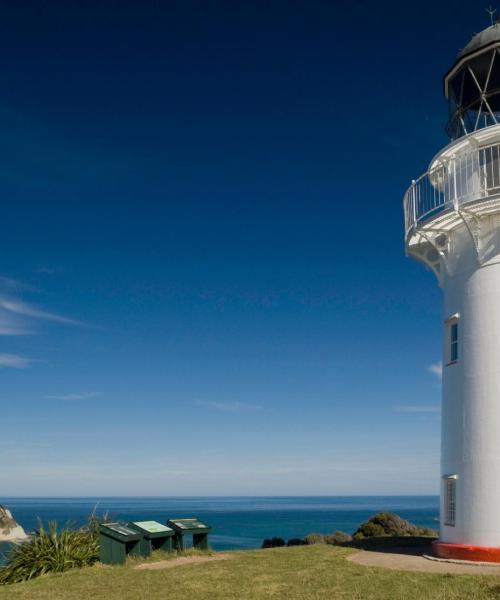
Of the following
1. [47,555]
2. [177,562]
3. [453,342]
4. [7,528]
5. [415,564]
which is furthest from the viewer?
[7,528]

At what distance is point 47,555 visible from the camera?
1529 centimetres

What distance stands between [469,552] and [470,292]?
5993mm

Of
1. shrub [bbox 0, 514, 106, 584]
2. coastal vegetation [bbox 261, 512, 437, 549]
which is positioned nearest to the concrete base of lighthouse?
shrub [bbox 0, 514, 106, 584]

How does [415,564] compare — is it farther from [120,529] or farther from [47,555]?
[47,555]

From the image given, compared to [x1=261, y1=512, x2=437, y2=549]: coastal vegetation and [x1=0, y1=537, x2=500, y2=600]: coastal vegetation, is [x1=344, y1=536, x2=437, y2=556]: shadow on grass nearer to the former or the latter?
[x1=0, y1=537, x2=500, y2=600]: coastal vegetation

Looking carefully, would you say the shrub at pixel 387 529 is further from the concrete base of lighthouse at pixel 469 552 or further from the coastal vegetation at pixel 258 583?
the coastal vegetation at pixel 258 583

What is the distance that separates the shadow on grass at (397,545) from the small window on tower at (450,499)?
1.31m

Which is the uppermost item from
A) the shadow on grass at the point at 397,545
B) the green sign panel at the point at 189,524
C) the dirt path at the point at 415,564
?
the green sign panel at the point at 189,524

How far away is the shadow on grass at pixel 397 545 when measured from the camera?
16672 mm

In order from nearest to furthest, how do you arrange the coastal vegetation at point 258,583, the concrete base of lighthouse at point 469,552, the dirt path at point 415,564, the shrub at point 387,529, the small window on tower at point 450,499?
the coastal vegetation at point 258,583 < the dirt path at point 415,564 < the concrete base of lighthouse at point 469,552 < the small window on tower at point 450,499 < the shrub at point 387,529

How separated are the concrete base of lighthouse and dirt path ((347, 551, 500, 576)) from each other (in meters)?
0.28

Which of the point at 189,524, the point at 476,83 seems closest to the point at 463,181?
the point at 476,83

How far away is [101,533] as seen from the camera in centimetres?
1548

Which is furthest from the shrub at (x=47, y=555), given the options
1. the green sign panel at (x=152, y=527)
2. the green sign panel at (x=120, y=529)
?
the green sign panel at (x=152, y=527)
